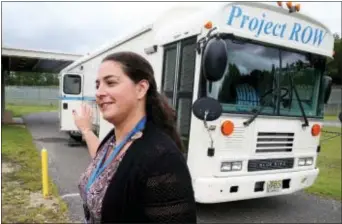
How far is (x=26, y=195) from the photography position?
20.2ft

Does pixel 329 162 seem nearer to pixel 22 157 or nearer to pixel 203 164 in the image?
pixel 203 164

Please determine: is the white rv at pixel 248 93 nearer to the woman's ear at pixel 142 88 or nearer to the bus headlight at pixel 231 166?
the bus headlight at pixel 231 166

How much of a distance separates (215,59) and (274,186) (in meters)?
2.10

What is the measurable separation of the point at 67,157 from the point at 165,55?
557 cm

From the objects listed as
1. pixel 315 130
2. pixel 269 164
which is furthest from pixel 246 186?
pixel 315 130

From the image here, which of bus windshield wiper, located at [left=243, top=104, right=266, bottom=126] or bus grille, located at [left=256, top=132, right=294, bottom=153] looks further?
bus grille, located at [left=256, top=132, right=294, bottom=153]

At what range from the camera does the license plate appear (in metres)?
5.27

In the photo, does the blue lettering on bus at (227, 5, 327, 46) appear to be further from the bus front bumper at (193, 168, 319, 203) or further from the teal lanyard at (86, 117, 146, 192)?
the teal lanyard at (86, 117, 146, 192)

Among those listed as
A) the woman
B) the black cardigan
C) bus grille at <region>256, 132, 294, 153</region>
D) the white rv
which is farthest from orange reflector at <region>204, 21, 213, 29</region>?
the black cardigan

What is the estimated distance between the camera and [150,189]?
1.50m

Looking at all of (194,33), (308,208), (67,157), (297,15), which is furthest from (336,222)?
(67,157)

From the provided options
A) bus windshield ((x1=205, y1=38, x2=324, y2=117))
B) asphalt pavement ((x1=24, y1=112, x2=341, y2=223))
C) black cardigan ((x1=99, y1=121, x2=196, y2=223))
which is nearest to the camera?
black cardigan ((x1=99, y1=121, x2=196, y2=223))

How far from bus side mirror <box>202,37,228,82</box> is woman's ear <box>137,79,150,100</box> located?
2561 mm

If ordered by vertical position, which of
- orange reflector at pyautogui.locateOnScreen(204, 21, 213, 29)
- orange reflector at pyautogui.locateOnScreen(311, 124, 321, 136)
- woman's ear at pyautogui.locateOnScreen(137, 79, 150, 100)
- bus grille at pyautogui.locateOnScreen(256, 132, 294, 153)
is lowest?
bus grille at pyautogui.locateOnScreen(256, 132, 294, 153)
